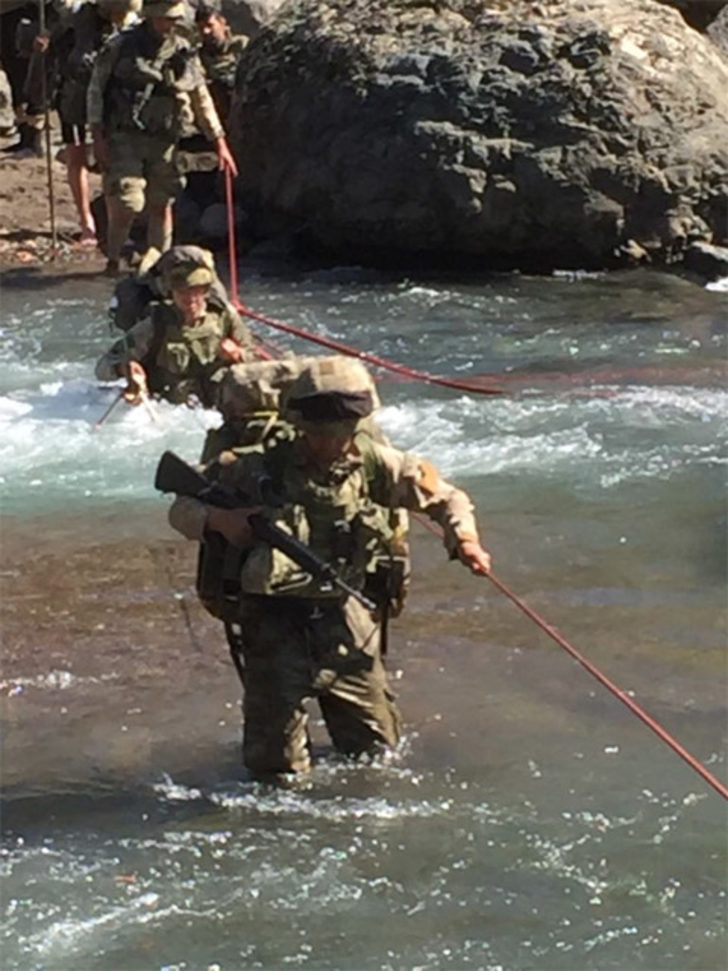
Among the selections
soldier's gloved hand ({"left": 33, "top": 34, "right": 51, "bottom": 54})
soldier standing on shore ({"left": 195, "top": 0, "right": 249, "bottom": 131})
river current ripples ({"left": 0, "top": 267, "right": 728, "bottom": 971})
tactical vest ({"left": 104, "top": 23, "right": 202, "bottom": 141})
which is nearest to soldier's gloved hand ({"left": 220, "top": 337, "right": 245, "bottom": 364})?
river current ripples ({"left": 0, "top": 267, "right": 728, "bottom": 971})

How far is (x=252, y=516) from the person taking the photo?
5.60m

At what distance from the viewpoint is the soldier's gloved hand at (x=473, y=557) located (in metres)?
5.53

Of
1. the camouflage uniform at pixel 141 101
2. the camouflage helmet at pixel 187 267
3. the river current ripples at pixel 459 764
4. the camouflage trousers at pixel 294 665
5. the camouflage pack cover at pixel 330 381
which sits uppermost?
the camouflage uniform at pixel 141 101

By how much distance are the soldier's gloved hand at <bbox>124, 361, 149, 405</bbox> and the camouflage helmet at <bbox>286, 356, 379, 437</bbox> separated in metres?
4.13

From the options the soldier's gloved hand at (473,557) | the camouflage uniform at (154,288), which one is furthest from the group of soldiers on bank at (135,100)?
the soldier's gloved hand at (473,557)

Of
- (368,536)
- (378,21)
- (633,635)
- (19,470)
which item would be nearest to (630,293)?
(378,21)

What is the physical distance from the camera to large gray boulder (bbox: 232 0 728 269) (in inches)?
564

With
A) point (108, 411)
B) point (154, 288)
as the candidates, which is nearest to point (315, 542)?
point (154, 288)

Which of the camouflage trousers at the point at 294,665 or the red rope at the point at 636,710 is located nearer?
the red rope at the point at 636,710

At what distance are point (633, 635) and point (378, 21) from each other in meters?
9.07

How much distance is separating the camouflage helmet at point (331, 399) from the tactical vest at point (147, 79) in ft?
26.3

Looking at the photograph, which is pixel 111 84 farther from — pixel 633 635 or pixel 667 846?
pixel 667 846

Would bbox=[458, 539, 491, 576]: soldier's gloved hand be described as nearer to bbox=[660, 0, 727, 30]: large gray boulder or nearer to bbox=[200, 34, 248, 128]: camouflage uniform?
bbox=[200, 34, 248, 128]: camouflage uniform

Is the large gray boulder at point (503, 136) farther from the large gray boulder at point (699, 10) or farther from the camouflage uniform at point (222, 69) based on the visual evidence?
the large gray boulder at point (699, 10)
